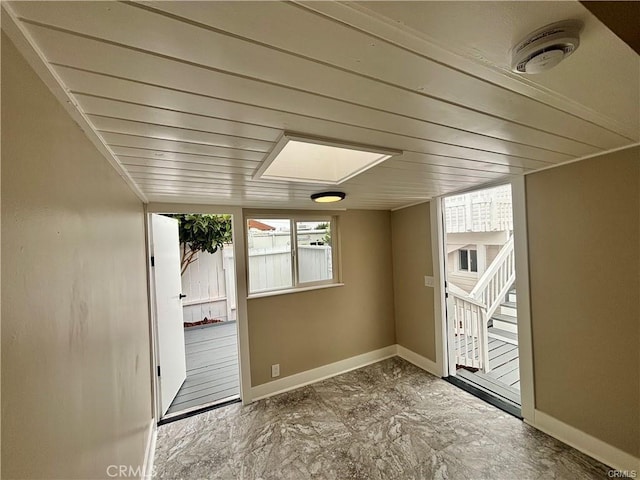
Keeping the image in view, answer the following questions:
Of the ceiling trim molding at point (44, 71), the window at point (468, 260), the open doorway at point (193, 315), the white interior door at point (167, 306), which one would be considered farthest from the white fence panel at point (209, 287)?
the window at point (468, 260)

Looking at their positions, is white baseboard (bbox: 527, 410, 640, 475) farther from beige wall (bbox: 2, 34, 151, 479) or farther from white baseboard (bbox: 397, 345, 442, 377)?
beige wall (bbox: 2, 34, 151, 479)

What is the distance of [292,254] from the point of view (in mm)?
3035

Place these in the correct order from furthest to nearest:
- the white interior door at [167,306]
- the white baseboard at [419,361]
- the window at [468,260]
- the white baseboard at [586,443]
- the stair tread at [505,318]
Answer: the window at [468,260], the stair tread at [505,318], the white baseboard at [419,361], the white interior door at [167,306], the white baseboard at [586,443]

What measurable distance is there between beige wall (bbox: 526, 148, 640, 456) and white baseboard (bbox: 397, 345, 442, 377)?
40.6 inches

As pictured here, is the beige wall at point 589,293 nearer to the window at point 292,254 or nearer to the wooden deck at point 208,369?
the window at point 292,254

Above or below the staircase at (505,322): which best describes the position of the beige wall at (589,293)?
above

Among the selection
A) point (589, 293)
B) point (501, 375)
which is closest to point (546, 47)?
point (589, 293)

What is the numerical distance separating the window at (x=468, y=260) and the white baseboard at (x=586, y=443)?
3.06 meters

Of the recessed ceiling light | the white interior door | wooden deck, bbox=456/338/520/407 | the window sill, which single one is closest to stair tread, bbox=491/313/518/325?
wooden deck, bbox=456/338/520/407

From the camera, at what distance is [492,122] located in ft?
3.30

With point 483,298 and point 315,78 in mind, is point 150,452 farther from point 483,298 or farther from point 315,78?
point 483,298

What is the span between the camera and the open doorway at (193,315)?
2.47m

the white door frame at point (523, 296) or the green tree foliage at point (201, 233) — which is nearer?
the white door frame at point (523, 296)

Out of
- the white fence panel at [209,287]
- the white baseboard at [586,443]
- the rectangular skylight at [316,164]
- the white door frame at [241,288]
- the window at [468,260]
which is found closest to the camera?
the rectangular skylight at [316,164]
